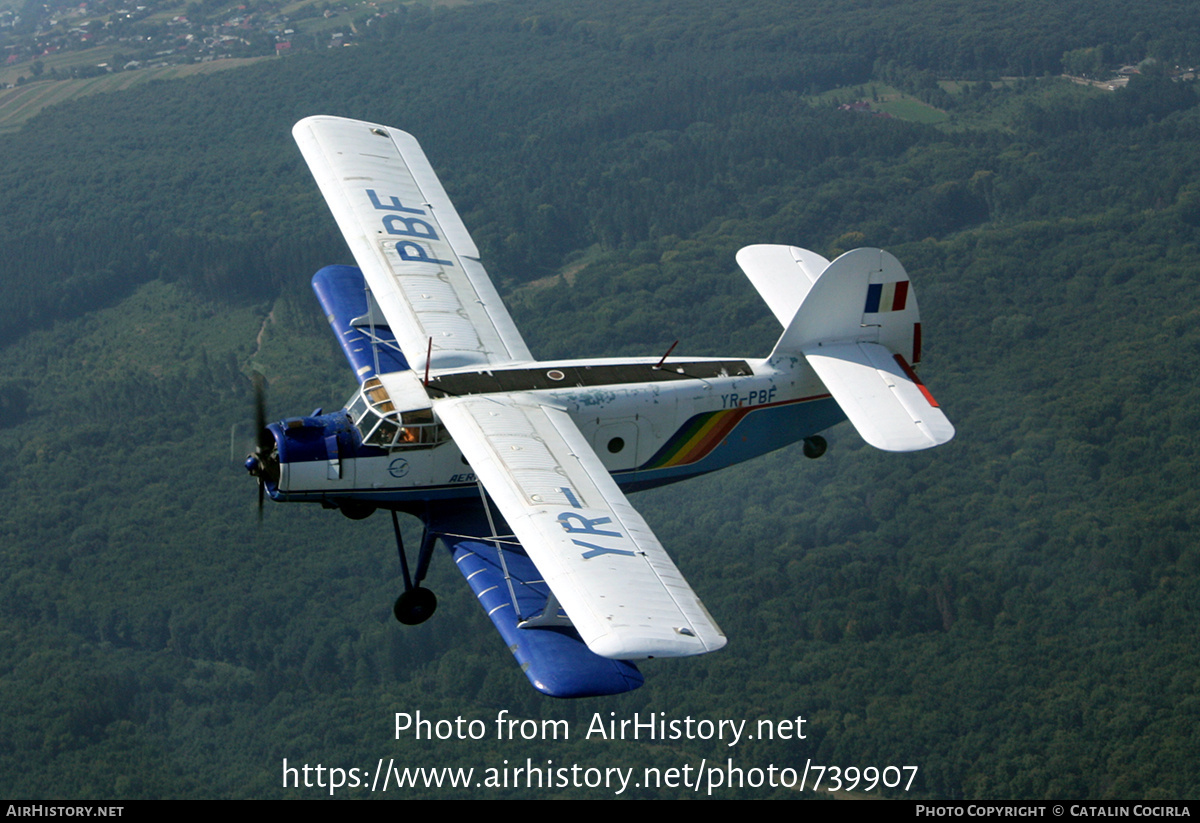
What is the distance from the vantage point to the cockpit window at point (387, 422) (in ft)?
86.8

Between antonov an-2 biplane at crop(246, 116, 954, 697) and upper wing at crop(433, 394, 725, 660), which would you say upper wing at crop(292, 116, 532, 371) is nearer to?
antonov an-2 biplane at crop(246, 116, 954, 697)

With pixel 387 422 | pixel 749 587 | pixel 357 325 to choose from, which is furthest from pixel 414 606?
pixel 749 587

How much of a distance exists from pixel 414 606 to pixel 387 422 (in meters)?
4.04

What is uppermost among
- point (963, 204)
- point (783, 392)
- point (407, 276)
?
point (407, 276)

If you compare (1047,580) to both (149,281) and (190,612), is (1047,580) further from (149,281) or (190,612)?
(149,281)

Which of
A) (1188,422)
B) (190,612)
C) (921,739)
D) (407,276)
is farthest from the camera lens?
(1188,422)

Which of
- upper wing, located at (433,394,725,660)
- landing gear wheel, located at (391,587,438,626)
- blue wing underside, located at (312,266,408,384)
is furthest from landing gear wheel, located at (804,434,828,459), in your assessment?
landing gear wheel, located at (391,587,438,626)

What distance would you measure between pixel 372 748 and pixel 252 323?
281 ft

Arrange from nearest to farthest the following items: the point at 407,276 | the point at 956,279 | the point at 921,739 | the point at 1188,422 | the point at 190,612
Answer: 1. the point at 407,276
2. the point at 921,739
3. the point at 190,612
4. the point at 1188,422
5. the point at 956,279

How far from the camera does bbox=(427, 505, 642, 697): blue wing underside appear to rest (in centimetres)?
2430

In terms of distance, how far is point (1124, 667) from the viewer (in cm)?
8888

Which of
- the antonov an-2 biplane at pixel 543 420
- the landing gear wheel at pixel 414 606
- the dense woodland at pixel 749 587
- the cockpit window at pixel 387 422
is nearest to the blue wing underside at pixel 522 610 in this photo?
the antonov an-2 biplane at pixel 543 420

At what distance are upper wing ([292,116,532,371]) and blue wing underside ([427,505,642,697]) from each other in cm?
354

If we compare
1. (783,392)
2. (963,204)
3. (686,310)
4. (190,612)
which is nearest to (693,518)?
(190,612)
